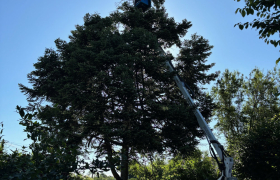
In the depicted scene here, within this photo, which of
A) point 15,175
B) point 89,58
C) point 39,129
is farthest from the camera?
point 89,58

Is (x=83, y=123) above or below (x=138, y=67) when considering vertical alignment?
below

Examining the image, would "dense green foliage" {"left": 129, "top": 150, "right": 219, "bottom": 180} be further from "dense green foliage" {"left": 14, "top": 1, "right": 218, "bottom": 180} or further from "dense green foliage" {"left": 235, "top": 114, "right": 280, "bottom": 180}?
"dense green foliage" {"left": 235, "top": 114, "right": 280, "bottom": 180}

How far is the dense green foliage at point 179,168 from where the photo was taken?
12832 millimetres

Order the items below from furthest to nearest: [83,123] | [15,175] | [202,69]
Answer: [202,69]
[83,123]
[15,175]

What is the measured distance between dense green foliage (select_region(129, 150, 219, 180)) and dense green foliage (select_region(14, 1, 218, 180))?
2.51 feet

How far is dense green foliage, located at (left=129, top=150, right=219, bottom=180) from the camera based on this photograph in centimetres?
1283

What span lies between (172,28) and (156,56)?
388 cm

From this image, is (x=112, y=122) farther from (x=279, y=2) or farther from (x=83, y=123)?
(x=279, y=2)

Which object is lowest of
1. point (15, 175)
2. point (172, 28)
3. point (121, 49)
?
point (15, 175)

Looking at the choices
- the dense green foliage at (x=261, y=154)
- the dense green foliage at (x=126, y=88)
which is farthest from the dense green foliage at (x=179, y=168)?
the dense green foliage at (x=261, y=154)

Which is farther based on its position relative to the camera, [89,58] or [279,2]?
[89,58]

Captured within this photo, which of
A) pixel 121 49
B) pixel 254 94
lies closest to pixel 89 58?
pixel 121 49

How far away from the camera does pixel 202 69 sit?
17281mm

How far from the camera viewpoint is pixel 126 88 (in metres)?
12.2
